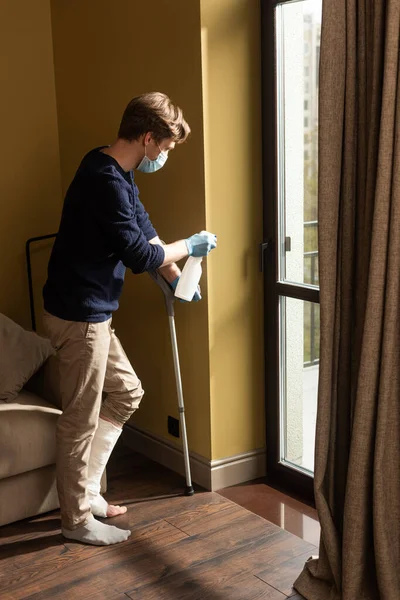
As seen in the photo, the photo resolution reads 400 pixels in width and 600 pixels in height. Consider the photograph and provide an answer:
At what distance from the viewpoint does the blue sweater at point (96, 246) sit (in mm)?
2738

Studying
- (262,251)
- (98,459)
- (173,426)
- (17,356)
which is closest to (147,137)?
(262,251)

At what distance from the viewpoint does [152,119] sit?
2.77 metres

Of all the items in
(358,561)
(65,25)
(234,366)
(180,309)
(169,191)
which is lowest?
(358,561)

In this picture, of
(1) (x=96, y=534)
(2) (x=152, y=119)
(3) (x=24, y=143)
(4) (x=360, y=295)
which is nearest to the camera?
(4) (x=360, y=295)

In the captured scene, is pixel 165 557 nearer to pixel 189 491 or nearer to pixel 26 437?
pixel 189 491

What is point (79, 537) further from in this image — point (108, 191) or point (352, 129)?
point (352, 129)

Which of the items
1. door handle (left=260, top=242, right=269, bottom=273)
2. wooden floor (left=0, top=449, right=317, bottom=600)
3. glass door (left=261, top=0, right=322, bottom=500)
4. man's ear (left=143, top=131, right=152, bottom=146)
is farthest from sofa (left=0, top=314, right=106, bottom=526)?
man's ear (left=143, top=131, right=152, bottom=146)

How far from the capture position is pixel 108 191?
272 centimetres

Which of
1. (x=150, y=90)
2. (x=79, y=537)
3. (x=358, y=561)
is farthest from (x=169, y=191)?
(x=358, y=561)

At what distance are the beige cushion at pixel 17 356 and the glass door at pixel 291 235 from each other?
1.01 meters

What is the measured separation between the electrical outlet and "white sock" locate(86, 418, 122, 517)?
1.50ft

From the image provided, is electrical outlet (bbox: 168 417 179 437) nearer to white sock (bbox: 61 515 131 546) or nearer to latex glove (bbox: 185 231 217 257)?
white sock (bbox: 61 515 131 546)

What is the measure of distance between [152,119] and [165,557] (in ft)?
5.24

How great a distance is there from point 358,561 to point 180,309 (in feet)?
4.59
